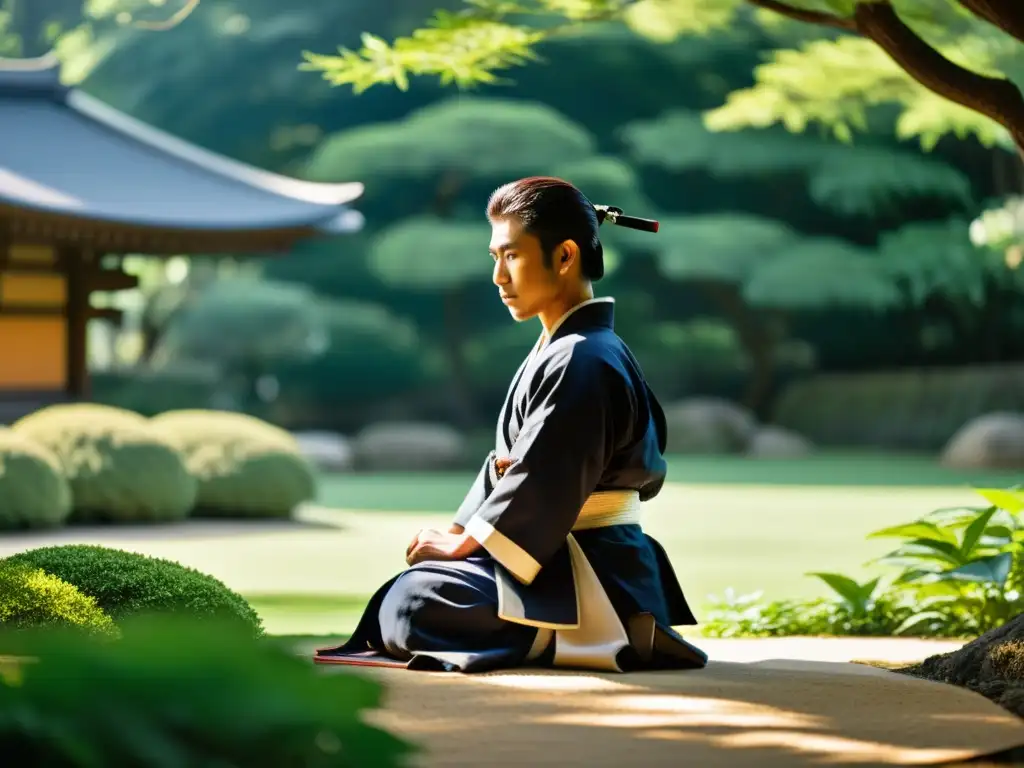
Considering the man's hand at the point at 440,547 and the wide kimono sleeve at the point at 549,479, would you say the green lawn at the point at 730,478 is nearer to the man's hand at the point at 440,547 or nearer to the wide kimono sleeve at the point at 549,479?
the man's hand at the point at 440,547

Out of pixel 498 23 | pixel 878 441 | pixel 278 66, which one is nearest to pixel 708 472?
pixel 878 441

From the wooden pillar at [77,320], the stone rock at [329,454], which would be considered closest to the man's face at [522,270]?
the wooden pillar at [77,320]

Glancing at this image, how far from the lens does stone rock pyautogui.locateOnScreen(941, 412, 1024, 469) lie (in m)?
17.5

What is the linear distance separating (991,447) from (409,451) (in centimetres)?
663

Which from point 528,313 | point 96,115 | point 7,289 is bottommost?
point 528,313

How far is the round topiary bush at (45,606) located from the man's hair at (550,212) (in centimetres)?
136

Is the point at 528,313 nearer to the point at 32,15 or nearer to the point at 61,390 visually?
the point at 61,390

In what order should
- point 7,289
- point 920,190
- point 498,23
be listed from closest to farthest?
point 498,23, point 7,289, point 920,190

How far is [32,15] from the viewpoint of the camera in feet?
74.8

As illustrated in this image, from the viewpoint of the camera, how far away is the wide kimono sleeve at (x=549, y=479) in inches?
148

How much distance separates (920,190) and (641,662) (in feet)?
58.8

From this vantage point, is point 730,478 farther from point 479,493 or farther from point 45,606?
point 45,606

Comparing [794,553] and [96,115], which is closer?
[794,553]

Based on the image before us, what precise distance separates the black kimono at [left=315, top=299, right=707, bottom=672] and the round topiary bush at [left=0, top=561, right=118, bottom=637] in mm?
569
